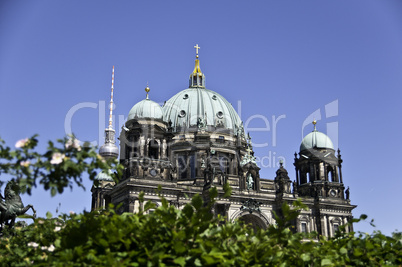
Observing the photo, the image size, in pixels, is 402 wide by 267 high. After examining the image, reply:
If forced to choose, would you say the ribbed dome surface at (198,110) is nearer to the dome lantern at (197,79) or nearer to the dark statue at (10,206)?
the dome lantern at (197,79)

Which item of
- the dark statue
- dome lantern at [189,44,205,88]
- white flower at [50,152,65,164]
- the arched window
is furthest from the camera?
dome lantern at [189,44,205,88]

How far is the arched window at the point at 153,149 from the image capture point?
5531 cm

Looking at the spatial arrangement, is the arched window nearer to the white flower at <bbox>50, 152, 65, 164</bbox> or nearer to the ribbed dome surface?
the ribbed dome surface

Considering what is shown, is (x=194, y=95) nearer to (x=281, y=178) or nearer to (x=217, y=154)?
(x=217, y=154)

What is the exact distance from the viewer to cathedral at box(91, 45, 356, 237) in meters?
52.8

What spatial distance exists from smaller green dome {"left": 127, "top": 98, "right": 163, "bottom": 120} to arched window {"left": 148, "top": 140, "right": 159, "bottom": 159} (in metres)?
3.13

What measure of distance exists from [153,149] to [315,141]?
75.2 ft

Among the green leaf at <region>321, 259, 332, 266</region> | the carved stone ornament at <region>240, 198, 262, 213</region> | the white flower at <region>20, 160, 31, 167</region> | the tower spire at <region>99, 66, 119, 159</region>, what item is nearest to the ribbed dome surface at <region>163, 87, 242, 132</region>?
the carved stone ornament at <region>240, 198, 262, 213</region>

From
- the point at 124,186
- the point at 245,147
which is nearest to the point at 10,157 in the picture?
the point at 124,186

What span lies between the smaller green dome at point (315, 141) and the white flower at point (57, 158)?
58.3 metres

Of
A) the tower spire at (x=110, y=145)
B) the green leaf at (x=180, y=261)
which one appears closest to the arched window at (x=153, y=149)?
the tower spire at (x=110, y=145)

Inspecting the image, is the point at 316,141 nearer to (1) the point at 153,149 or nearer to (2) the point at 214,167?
(2) the point at 214,167

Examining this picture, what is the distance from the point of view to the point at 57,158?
8602mm

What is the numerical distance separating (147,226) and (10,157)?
9.55ft
